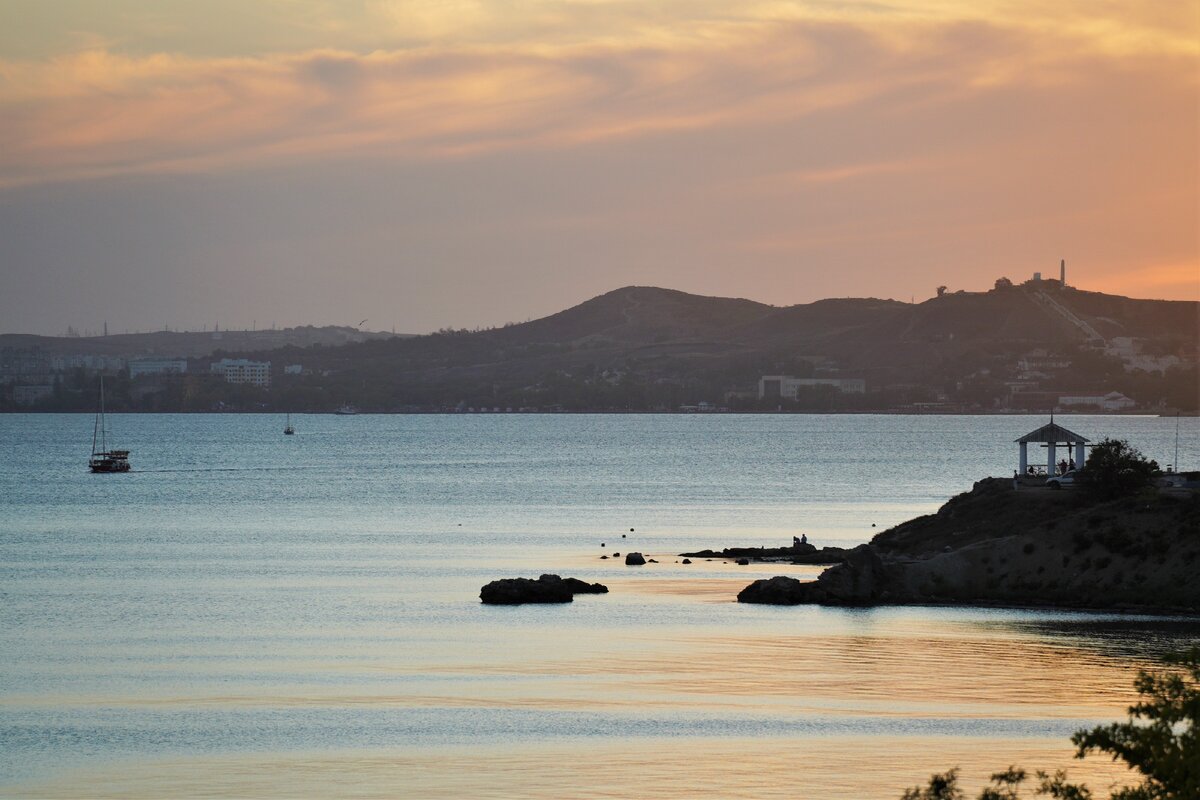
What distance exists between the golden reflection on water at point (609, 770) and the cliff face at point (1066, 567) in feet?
76.8

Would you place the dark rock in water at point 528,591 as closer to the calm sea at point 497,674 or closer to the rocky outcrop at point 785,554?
the calm sea at point 497,674

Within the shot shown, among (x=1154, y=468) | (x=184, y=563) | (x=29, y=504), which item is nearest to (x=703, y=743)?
(x=1154, y=468)

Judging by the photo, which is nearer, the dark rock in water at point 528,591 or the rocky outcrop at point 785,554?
the dark rock in water at point 528,591

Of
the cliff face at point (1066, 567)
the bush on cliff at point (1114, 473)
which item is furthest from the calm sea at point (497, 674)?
the bush on cliff at point (1114, 473)

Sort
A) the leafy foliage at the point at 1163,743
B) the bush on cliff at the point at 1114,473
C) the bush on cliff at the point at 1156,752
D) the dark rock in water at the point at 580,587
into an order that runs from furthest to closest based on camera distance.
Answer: the bush on cliff at the point at 1114,473 → the dark rock in water at the point at 580,587 → the leafy foliage at the point at 1163,743 → the bush on cliff at the point at 1156,752

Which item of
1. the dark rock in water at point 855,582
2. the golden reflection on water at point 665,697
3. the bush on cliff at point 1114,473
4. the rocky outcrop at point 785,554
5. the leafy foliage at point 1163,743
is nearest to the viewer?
the leafy foliage at point 1163,743

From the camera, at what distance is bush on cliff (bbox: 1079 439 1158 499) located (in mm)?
73562

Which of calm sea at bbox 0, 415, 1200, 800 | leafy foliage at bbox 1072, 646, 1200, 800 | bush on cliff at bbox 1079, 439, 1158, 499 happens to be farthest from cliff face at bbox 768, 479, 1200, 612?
leafy foliage at bbox 1072, 646, 1200, 800

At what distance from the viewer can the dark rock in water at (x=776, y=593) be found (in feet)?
223

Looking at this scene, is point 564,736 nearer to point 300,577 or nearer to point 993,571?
point 993,571

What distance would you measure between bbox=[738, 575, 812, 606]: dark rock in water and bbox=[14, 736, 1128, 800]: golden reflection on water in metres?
23.4

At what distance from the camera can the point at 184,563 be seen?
3418 inches

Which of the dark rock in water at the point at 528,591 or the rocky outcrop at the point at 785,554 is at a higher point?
the rocky outcrop at the point at 785,554

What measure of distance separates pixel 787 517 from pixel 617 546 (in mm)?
21321
